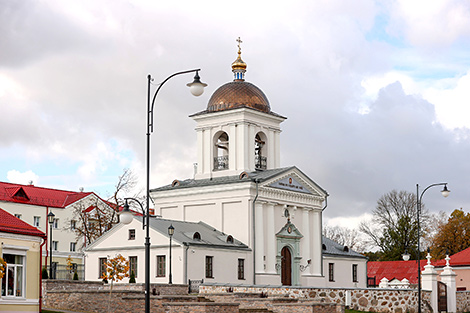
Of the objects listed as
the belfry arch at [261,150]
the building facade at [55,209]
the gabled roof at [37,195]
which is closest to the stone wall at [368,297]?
the belfry arch at [261,150]

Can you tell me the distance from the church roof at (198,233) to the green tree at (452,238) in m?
29.7

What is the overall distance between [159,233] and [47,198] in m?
34.4

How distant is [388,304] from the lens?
41938 millimetres

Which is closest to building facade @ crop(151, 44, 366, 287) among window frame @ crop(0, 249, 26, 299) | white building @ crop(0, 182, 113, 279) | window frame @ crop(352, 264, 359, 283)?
window frame @ crop(352, 264, 359, 283)

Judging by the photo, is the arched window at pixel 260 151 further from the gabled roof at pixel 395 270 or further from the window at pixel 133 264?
the gabled roof at pixel 395 270

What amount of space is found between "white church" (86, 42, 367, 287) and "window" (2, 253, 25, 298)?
59.1ft

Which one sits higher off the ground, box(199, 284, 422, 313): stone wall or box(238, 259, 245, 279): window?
box(238, 259, 245, 279): window

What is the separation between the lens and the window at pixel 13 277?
2930 cm

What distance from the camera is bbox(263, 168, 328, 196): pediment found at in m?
54.7

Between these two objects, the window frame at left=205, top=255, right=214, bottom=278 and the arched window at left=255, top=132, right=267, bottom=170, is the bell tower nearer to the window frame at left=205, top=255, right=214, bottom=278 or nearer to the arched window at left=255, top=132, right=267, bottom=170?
the arched window at left=255, top=132, right=267, bottom=170

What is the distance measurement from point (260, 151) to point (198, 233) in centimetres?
1133

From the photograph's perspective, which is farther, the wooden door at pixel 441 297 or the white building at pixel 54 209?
the white building at pixel 54 209

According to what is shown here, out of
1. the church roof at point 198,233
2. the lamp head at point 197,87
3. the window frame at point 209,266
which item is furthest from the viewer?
the window frame at point 209,266

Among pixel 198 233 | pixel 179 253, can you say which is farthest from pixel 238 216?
pixel 179 253
